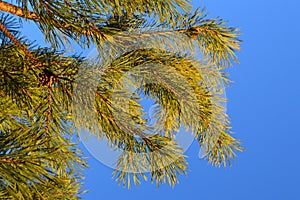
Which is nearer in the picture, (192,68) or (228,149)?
(192,68)

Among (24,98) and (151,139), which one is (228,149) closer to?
(151,139)

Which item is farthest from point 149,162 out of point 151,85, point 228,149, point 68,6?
point 68,6

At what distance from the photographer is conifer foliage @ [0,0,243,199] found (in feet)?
2.91

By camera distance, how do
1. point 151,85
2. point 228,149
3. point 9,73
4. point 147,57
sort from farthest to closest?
point 228,149, point 151,85, point 147,57, point 9,73

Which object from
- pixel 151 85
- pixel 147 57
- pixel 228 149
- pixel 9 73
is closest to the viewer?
pixel 9 73

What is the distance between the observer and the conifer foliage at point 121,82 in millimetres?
887

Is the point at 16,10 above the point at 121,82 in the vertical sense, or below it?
above

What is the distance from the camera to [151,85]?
3.64 feet

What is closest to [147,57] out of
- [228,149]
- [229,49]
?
[229,49]

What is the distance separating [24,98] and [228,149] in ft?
1.92

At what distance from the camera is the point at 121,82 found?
0.92 m

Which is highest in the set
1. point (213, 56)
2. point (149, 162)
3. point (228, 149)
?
point (213, 56)

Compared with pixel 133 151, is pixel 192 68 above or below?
above

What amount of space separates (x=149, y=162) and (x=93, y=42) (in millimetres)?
308
